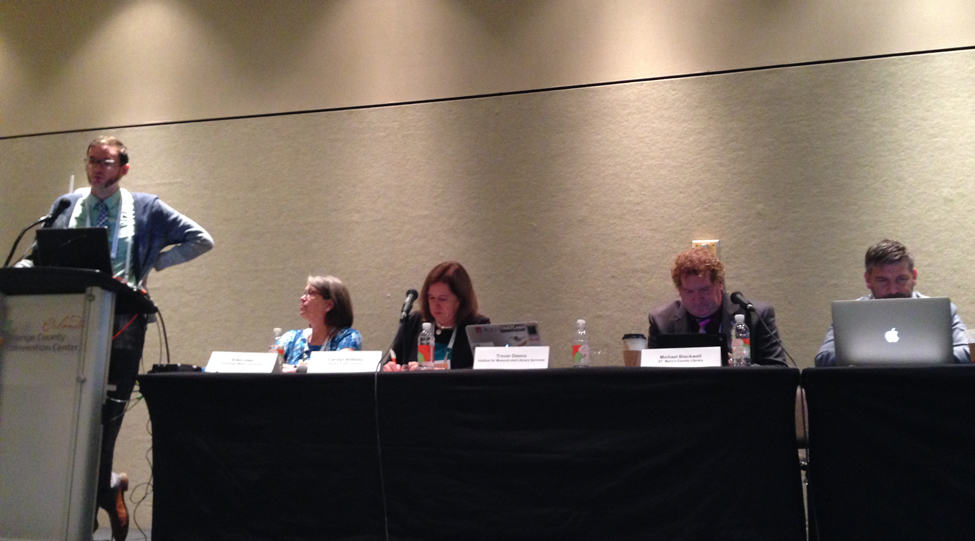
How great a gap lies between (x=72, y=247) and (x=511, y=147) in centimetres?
216

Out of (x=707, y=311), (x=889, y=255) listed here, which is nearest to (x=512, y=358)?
(x=707, y=311)

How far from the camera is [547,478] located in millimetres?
1988

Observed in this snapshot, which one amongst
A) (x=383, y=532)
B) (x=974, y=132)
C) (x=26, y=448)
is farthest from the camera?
(x=974, y=132)

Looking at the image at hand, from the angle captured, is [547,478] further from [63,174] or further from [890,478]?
[63,174]

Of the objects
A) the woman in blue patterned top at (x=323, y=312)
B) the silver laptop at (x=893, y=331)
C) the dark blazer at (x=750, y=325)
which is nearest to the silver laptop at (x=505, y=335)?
the dark blazer at (x=750, y=325)

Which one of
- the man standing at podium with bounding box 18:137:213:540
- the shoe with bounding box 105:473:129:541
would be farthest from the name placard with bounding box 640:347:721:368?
the shoe with bounding box 105:473:129:541

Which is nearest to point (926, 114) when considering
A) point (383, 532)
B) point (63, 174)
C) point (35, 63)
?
point (383, 532)

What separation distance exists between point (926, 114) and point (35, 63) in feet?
16.2

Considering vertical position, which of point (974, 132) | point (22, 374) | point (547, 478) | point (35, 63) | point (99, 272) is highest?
point (35, 63)

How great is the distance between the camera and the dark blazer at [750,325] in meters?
2.82

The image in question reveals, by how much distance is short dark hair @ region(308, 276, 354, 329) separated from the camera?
3.40 m

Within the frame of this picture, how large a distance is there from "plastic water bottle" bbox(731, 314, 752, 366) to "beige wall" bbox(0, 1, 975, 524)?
98cm

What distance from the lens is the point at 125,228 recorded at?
10.2ft

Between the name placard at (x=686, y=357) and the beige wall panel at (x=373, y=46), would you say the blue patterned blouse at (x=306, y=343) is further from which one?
A: the name placard at (x=686, y=357)
